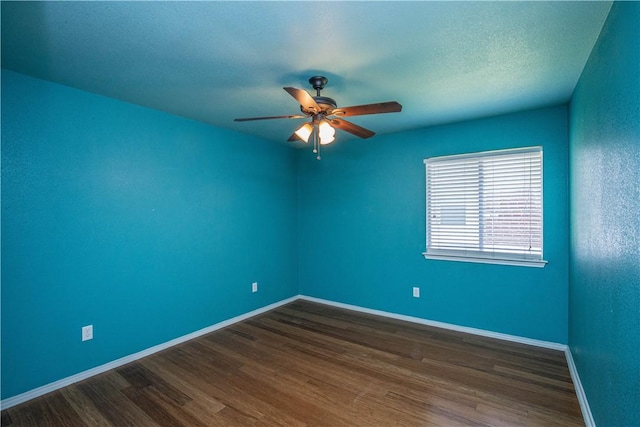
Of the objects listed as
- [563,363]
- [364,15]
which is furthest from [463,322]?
[364,15]

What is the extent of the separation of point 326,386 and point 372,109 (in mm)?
2107

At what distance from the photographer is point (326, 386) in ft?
7.55

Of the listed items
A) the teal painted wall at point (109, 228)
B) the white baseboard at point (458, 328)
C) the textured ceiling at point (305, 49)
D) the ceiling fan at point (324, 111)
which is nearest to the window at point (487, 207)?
the textured ceiling at point (305, 49)

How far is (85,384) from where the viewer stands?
2.34 m

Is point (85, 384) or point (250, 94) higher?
point (250, 94)

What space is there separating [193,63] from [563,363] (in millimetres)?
3842

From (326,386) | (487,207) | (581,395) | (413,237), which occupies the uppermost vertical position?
(487,207)

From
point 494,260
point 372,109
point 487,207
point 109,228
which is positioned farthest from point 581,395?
point 109,228

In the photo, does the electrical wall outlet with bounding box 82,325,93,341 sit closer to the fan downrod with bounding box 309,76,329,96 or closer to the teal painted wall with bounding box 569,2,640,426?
the fan downrod with bounding box 309,76,329,96

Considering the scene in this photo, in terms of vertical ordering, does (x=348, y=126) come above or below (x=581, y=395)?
above

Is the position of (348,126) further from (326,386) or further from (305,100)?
(326,386)

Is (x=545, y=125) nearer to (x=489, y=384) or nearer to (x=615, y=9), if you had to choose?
(x=615, y=9)

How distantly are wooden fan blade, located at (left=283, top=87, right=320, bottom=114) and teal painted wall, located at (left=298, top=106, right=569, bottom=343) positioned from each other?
194cm

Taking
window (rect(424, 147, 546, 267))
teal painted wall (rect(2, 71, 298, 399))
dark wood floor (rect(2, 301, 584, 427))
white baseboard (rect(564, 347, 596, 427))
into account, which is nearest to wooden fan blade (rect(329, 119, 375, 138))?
window (rect(424, 147, 546, 267))
